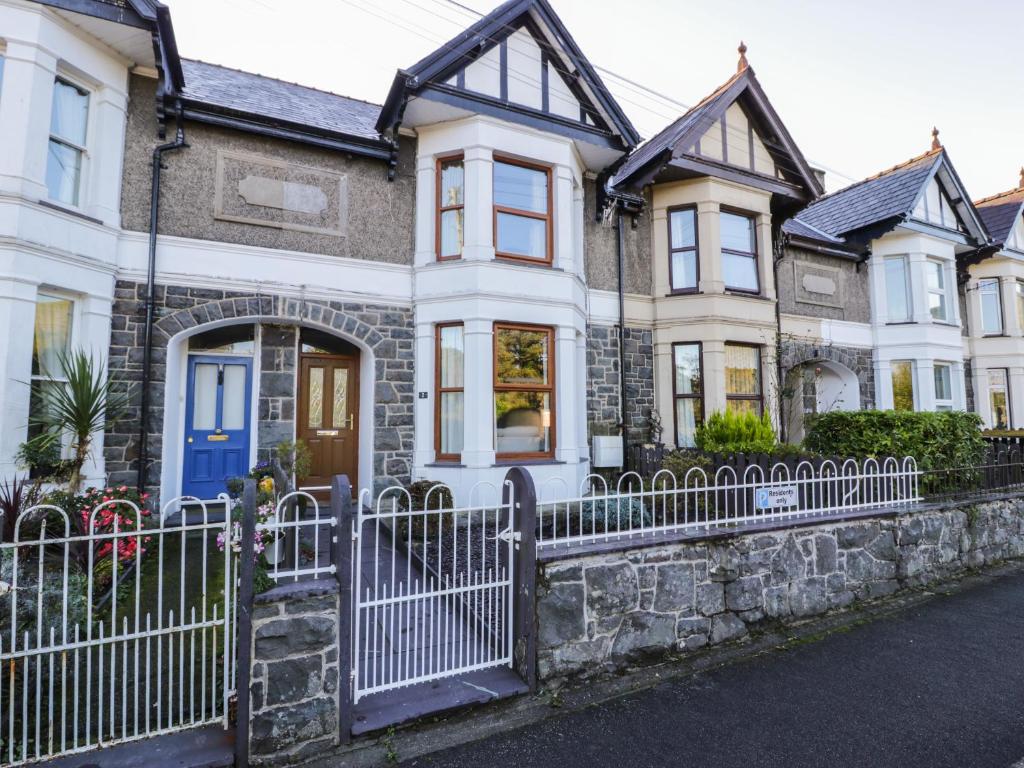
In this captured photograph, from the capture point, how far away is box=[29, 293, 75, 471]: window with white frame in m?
6.38

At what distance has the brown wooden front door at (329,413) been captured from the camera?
28.8ft

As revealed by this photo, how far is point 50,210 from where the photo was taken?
6.39 meters

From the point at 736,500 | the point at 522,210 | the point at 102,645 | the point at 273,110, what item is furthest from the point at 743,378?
the point at 102,645

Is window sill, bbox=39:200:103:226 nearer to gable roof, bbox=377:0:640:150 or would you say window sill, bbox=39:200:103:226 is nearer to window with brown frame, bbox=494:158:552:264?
gable roof, bbox=377:0:640:150

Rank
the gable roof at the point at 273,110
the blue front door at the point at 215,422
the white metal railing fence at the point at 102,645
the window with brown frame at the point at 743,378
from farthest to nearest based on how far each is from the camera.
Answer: the window with brown frame at the point at 743,378, the blue front door at the point at 215,422, the gable roof at the point at 273,110, the white metal railing fence at the point at 102,645

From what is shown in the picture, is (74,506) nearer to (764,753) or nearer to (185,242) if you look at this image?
(185,242)

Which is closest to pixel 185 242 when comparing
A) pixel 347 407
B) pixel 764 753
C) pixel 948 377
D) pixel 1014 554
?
pixel 347 407

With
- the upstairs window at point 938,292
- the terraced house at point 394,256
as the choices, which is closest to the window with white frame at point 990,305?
the upstairs window at point 938,292

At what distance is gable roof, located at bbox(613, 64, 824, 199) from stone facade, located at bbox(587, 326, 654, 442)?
3.11 metres

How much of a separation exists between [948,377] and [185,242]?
57.1 feet

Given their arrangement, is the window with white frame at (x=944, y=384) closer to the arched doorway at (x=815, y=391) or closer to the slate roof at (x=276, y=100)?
the arched doorway at (x=815, y=391)

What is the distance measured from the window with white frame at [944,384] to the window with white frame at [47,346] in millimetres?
18031

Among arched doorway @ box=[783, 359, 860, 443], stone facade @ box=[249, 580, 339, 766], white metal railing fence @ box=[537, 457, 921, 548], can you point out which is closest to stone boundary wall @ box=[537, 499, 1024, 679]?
white metal railing fence @ box=[537, 457, 921, 548]

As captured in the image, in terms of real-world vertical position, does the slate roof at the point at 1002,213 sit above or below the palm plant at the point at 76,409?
above
